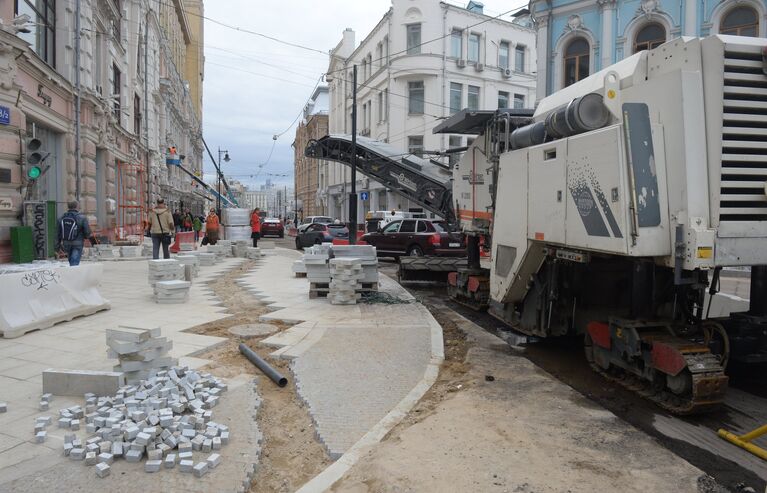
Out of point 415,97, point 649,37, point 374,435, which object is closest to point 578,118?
point 374,435

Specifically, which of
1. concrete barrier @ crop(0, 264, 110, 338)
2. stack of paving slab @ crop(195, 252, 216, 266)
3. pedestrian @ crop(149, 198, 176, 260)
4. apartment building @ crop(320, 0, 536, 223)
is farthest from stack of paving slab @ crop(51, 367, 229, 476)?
apartment building @ crop(320, 0, 536, 223)

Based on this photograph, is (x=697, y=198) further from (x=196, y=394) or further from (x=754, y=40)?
(x=196, y=394)

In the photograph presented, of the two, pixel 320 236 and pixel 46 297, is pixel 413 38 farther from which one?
pixel 46 297

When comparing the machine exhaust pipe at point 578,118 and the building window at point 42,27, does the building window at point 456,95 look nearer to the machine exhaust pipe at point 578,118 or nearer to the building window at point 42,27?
the building window at point 42,27

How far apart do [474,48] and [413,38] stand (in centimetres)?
465

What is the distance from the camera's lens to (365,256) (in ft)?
35.1

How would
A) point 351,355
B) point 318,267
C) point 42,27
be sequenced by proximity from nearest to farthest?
point 351,355, point 318,267, point 42,27

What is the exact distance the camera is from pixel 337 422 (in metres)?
4.59

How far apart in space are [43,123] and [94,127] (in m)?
4.13

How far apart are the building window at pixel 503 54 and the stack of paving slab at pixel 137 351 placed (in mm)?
39374

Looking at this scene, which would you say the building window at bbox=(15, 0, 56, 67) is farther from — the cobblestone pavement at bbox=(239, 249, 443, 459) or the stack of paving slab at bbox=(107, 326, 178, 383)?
the stack of paving slab at bbox=(107, 326, 178, 383)

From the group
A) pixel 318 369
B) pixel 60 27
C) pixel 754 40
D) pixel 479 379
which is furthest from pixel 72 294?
pixel 60 27

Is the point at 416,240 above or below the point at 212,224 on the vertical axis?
below

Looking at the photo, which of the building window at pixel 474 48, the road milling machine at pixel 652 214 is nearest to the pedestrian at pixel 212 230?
the road milling machine at pixel 652 214
